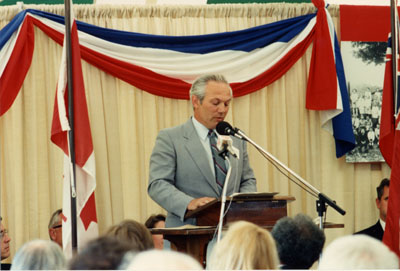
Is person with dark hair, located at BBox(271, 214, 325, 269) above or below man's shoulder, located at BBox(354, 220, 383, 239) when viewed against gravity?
above

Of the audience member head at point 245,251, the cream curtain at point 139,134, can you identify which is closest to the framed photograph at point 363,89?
the cream curtain at point 139,134

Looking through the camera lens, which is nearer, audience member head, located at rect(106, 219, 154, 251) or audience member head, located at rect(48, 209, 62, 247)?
audience member head, located at rect(106, 219, 154, 251)

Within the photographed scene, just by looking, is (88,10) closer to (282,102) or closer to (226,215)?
(282,102)

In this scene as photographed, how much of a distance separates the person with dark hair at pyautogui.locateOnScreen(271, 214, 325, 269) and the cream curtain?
12.2 ft

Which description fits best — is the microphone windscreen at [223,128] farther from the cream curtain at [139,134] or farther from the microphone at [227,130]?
the cream curtain at [139,134]

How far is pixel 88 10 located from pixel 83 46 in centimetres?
36

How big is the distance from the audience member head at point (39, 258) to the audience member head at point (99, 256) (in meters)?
0.48

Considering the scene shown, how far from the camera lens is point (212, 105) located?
5453mm

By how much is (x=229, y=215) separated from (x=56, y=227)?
7.81 ft

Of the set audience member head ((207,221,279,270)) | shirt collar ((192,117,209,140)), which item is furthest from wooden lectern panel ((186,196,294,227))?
audience member head ((207,221,279,270))

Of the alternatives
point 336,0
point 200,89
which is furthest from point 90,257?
point 336,0

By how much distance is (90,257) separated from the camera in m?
2.53

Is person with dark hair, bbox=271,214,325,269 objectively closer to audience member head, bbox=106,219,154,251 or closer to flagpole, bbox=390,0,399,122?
audience member head, bbox=106,219,154,251

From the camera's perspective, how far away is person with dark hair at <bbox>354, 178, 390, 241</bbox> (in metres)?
7.16
